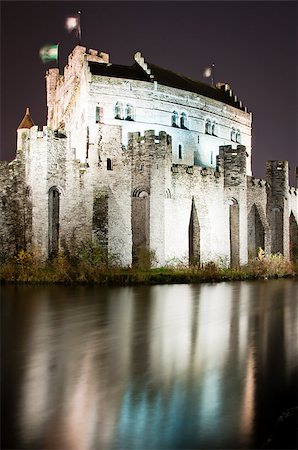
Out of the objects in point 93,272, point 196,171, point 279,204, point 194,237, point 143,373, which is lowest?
point 143,373

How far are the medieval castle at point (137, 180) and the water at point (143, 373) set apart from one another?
29.5 ft

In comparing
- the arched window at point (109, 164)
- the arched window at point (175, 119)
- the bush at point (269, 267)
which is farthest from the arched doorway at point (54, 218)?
the arched window at point (175, 119)

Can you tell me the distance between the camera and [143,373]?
927 centimetres

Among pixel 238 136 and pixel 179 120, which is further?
pixel 238 136

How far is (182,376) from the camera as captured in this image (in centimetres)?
909

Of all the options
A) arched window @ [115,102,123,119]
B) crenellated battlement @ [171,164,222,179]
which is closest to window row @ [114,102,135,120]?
arched window @ [115,102,123,119]

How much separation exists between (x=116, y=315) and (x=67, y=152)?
42.1 ft

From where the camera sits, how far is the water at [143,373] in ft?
21.4

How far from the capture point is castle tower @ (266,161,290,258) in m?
36.5

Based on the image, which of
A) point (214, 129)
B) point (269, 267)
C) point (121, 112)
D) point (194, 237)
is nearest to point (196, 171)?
point (194, 237)

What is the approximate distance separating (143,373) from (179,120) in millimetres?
33240

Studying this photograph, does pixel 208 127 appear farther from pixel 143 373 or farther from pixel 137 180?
pixel 143 373

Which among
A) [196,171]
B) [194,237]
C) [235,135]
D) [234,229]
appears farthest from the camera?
[235,135]

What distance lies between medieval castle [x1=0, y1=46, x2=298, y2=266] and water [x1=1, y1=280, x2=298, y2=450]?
9.00m
